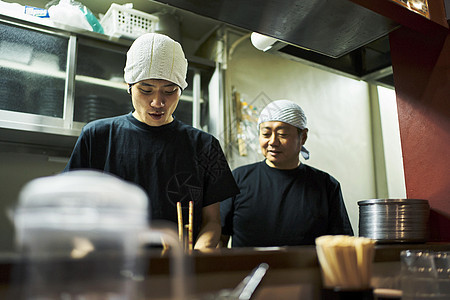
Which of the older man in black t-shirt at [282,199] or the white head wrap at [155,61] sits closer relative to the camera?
the white head wrap at [155,61]

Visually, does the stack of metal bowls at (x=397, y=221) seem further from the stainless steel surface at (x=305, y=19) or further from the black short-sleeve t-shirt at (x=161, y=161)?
the stainless steel surface at (x=305, y=19)

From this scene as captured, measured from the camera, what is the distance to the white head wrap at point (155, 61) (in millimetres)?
1605

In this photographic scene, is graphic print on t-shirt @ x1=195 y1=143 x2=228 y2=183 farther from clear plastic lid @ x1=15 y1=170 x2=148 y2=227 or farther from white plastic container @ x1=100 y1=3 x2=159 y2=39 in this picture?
white plastic container @ x1=100 y1=3 x2=159 y2=39

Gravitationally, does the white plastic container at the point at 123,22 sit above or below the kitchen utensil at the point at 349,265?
above

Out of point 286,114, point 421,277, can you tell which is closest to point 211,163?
point 286,114

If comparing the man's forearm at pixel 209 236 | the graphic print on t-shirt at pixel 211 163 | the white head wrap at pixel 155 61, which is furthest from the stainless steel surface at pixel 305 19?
the man's forearm at pixel 209 236

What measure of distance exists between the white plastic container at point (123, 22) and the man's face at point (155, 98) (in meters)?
1.19

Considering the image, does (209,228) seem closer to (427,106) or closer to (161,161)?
(161,161)

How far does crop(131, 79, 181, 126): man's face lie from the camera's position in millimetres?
1648

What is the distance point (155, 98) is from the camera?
165 centimetres

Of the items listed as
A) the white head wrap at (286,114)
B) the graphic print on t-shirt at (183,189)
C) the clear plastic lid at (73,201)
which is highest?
the white head wrap at (286,114)

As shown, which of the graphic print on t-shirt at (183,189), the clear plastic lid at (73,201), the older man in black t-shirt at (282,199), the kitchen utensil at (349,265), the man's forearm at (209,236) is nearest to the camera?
the clear plastic lid at (73,201)

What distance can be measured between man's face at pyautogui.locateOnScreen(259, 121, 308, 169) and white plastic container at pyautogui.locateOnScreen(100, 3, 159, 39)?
3.78 feet

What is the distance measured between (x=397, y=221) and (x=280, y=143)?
36.9 inches
